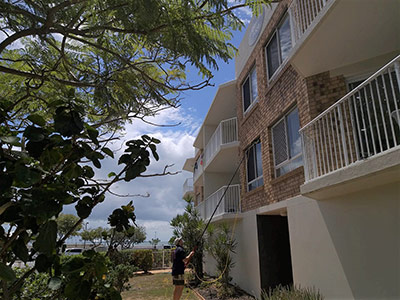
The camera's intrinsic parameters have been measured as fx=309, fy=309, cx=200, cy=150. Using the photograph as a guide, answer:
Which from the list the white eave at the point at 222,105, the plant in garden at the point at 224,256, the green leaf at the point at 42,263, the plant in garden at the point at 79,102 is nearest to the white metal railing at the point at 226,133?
the white eave at the point at 222,105

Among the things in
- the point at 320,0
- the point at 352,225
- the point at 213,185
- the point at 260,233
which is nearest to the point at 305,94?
the point at 320,0

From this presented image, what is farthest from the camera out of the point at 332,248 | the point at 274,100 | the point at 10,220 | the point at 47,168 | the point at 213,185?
the point at 213,185

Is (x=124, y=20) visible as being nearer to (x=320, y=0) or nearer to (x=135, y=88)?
(x=135, y=88)

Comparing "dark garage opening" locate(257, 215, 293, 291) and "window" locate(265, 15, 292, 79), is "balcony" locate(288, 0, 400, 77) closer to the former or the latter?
"window" locate(265, 15, 292, 79)

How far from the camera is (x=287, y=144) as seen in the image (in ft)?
29.7

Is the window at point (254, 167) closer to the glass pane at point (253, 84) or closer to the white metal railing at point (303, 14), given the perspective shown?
the glass pane at point (253, 84)

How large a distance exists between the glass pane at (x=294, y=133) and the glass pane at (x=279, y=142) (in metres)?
0.28

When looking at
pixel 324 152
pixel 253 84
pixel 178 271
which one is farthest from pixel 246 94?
pixel 178 271

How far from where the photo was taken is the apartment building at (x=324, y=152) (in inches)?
197

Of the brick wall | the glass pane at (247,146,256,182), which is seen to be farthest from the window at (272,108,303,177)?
the glass pane at (247,146,256,182)

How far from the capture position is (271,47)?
421 inches

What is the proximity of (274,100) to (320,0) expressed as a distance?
3.78 m

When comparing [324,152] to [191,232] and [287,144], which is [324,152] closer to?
[287,144]

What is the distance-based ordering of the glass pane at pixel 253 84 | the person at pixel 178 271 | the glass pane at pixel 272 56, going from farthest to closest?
the glass pane at pixel 253 84 → the glass pane at pixel 272 56 → the person at pixel 178 271
